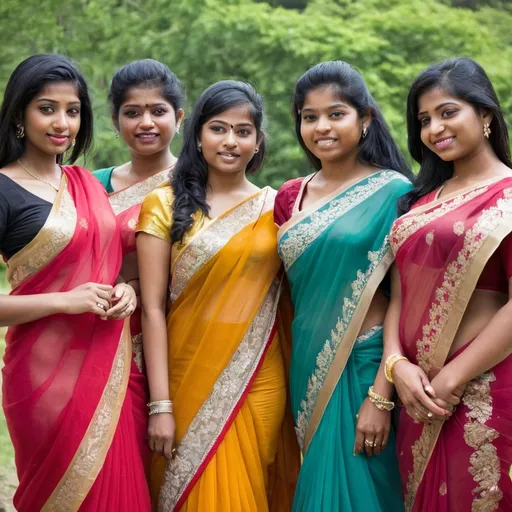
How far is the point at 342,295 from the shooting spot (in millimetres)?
3045

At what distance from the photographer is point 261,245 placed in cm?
321

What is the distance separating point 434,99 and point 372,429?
3.68 feet

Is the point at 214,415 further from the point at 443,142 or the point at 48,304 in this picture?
the point at 443,142

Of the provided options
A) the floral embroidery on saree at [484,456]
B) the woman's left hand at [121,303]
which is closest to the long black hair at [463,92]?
the floral embroidery on saree at [484,456]

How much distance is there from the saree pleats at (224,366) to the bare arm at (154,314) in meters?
0.06

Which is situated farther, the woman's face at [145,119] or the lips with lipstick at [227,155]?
the woman's face at [145,119]

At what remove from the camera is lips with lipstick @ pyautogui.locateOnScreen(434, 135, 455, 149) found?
9.09ft

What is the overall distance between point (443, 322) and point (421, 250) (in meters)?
0.24

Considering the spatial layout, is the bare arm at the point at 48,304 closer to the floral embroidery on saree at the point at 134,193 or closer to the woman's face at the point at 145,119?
the floral embroidery on saree at the point at 134,193

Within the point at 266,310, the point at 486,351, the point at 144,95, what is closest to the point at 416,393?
the point at 486,351

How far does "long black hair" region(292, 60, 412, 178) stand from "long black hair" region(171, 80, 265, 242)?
184mm

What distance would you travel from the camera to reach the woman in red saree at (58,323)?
2896 mm

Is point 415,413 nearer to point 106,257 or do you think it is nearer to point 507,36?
point 106,257

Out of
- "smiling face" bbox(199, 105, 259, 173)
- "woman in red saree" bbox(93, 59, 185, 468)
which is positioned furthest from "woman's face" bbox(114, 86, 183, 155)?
"smiling face" bbox(199, 105, 259, 173)
